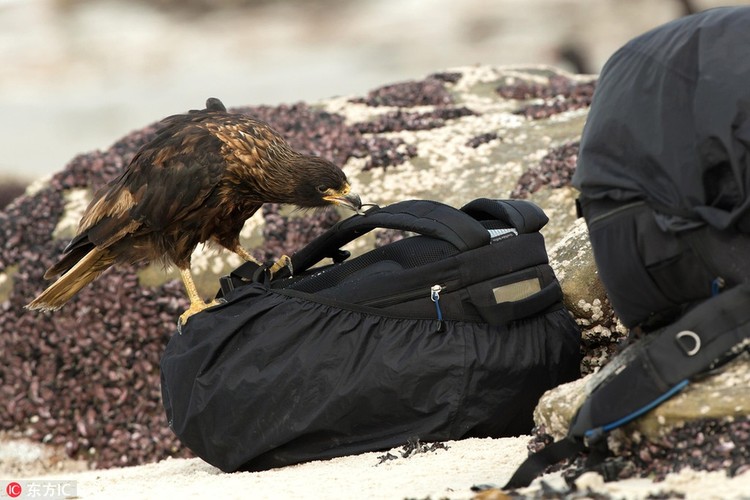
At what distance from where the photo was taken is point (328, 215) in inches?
363

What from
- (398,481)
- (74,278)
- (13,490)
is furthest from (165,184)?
(398,481)

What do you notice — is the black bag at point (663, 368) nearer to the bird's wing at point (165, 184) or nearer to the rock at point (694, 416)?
the rock at point (694, 416)

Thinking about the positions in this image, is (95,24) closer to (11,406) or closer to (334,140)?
(334,140)

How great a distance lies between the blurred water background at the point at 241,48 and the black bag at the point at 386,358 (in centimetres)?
2440

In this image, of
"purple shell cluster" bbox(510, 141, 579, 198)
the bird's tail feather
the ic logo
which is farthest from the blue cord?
"purple shell cluster" bbox(510, 141, 579, 198)

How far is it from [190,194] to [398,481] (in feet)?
8.88

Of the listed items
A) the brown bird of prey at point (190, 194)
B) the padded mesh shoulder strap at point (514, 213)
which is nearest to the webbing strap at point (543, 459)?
the padded mesh shoulder strap at point (514, 213)

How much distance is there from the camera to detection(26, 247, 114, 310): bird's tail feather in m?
6.00

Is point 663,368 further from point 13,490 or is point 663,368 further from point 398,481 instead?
point 13,490

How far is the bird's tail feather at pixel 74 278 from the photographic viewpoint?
19.7 ft

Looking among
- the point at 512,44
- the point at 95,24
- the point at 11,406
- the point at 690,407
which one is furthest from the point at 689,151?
the point at 95,24

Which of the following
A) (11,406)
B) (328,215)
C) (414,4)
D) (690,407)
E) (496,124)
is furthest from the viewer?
(414,4)

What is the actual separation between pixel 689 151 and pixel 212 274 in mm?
6455

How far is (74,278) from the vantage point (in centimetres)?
608
